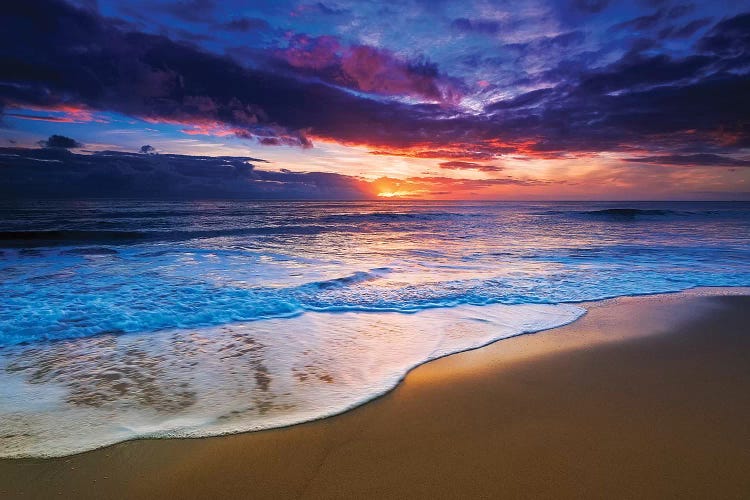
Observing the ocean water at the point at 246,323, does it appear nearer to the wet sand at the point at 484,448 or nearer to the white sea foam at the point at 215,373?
the white sea foam at the point at 215,373

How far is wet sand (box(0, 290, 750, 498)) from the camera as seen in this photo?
2.46 meters

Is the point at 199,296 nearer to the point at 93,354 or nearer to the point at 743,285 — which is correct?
the point at 93,354

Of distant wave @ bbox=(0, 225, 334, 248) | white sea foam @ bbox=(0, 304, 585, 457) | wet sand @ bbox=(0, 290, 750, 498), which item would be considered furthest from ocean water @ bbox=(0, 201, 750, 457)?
distant wave @ bbox=(0, 225, 334, 248)

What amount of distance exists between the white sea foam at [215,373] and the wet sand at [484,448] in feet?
0.75

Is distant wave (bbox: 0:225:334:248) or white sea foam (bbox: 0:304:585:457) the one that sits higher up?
white sea foam (bbox: 0:304:585:457)

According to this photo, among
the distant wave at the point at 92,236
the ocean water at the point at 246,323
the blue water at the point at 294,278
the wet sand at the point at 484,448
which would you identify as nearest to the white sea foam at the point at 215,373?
the ocean water at the point at 246,323

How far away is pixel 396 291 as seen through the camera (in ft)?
25.9

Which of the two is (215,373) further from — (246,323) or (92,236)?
(92,236)

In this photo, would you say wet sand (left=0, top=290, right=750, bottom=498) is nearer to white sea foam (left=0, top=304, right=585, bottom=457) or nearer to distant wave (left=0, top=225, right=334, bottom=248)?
white sea foam (left=0, top=304, right=585, bottom=457)

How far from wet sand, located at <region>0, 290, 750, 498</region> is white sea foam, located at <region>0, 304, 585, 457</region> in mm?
230

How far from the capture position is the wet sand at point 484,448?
2463 millimetres

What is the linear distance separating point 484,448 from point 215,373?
274 centimetres

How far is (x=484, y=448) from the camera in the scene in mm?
2859

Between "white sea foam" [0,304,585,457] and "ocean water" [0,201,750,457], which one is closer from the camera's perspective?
"white sea foam" [0,304,585,457]
